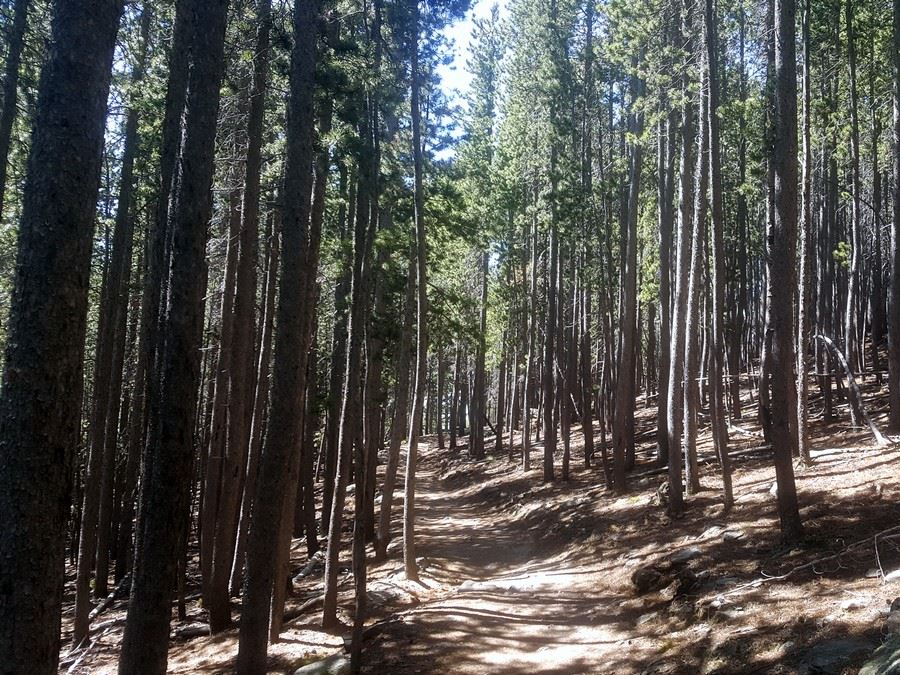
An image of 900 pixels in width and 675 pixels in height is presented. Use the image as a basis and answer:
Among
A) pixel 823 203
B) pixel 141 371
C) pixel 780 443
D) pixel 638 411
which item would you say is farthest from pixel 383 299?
pixel 823 203

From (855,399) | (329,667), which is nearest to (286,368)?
(329,667)

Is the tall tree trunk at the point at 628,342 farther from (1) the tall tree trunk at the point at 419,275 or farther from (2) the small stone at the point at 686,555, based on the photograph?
(2) the small stone at the point at 686,555

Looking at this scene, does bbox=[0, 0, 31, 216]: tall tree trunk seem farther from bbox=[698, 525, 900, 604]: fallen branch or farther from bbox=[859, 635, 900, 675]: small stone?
bbox=[859, 635, 900, 675]: small stone

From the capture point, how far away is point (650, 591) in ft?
32.8

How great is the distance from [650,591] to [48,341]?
888 cm

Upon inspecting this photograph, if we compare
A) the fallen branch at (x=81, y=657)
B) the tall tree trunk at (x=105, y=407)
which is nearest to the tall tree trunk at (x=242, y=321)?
the tall tree trunk at (x=105, y=407)

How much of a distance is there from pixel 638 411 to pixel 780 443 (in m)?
22.7

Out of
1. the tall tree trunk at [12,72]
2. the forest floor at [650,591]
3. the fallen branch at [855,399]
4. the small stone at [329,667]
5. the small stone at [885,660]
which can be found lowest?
the small stone at [329,667]

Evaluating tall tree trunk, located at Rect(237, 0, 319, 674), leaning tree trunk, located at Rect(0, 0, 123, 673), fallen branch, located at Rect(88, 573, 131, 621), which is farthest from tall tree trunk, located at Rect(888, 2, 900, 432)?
fallen branch, located at Rect(88, 573, 131, 621)

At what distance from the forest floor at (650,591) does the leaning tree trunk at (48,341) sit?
5.47 metres

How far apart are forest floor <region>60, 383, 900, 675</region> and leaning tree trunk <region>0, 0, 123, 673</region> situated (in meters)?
5.47

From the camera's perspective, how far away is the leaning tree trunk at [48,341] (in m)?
4.32

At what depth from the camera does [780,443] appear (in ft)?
28.7

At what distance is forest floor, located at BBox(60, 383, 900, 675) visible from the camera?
6828 mm
